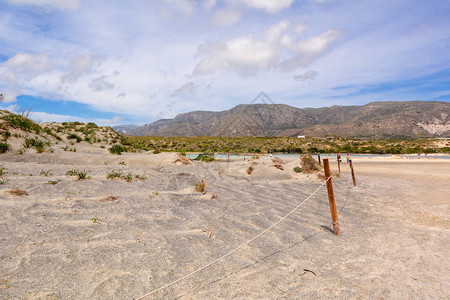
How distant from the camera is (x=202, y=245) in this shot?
5242 mm

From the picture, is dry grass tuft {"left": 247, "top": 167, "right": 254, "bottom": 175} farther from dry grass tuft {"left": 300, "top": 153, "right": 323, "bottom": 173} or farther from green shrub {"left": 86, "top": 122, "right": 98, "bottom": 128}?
green shrub {"left": 86, "top": 122, "right": 98, "bottom": 128}

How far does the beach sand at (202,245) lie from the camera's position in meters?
3.77

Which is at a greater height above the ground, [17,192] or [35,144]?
[35,144]

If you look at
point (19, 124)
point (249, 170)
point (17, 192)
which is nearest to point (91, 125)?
point (19, 124)

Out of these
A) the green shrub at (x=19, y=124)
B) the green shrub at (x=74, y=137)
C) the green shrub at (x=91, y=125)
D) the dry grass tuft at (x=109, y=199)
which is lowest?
the dry grass tuft at (x=109, y=199)

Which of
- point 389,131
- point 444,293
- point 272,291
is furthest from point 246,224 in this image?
point 389,131

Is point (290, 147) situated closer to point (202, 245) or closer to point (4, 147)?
point (4, 147)

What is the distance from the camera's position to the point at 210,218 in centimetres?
698

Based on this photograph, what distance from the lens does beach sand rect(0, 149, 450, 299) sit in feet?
12.4

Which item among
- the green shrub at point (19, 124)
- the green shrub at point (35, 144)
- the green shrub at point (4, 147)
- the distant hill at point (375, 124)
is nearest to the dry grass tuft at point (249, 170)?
the green shrub at point (35, 144)

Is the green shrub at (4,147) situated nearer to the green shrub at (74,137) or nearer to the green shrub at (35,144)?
the green shrub at (35,144)

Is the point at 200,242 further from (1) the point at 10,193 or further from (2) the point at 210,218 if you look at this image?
(1) the point at 10,193

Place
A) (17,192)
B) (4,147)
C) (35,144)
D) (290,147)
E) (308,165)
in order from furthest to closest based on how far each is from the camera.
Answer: (290,147)
(308,165)
(35,144)
(4,147)
(17,192)

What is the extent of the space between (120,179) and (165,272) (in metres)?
7.38
